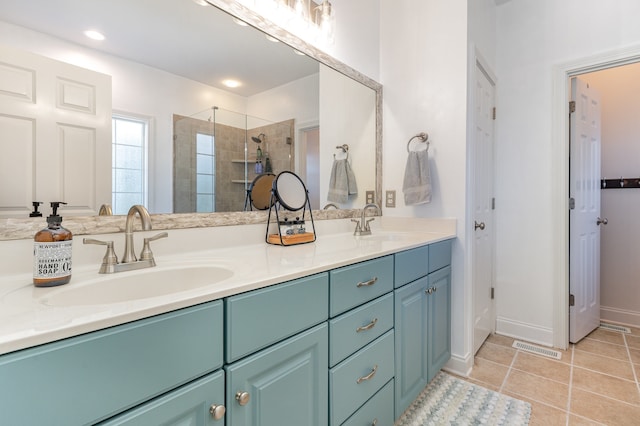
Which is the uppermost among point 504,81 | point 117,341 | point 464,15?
point 464,15

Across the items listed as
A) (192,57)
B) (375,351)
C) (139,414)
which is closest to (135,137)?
(192,57)

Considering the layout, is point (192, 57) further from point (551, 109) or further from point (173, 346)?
point (551, 109)

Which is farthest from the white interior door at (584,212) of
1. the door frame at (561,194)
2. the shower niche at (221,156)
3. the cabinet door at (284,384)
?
the cabinet door at (284,384)

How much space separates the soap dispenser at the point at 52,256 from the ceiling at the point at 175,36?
61 cm

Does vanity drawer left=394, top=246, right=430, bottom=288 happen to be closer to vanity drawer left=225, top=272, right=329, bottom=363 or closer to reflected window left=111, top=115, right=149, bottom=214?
vanity drawer left=225, top=272, right=329, bottom=363

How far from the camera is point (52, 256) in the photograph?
76cm

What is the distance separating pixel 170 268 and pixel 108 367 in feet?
1.57

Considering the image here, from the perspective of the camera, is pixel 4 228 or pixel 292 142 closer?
pixel 4 228

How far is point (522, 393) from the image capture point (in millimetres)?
1716

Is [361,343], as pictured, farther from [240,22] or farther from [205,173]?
[240,22]

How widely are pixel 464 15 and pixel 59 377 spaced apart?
2384 mm

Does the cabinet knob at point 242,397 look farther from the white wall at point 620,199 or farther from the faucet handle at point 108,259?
the white wall at point 620,199

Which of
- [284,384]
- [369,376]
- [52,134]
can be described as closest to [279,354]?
[284,384]

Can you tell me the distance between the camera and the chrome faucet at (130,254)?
36.3 inches
